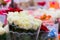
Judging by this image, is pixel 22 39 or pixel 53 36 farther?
pixel 53 36

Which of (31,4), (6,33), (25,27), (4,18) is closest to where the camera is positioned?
(25,27)

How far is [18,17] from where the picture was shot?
3.75 feet

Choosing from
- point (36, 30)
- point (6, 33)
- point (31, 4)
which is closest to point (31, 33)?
point (36, 30)

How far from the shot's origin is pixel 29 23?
1111 millimetres

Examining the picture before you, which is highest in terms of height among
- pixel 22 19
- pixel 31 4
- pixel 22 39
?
pixel 22 19

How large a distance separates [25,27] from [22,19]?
0.18ft

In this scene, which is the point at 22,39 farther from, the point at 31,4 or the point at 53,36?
the point at 31,4

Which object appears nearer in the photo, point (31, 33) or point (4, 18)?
point (31, 33)

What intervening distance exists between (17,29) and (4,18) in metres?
0.40

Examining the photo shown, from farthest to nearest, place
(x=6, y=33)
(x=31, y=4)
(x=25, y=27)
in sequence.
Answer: (x=31, y=4), (x=6, y=33), (x=25, y=27)

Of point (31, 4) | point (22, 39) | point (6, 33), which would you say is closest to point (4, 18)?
point (6, 33)

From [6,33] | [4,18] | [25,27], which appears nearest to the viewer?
[25,27]

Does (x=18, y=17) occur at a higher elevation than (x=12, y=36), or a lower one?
higher

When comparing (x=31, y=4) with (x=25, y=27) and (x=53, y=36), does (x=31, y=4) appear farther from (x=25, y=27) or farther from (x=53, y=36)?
(x=25, y=27)
